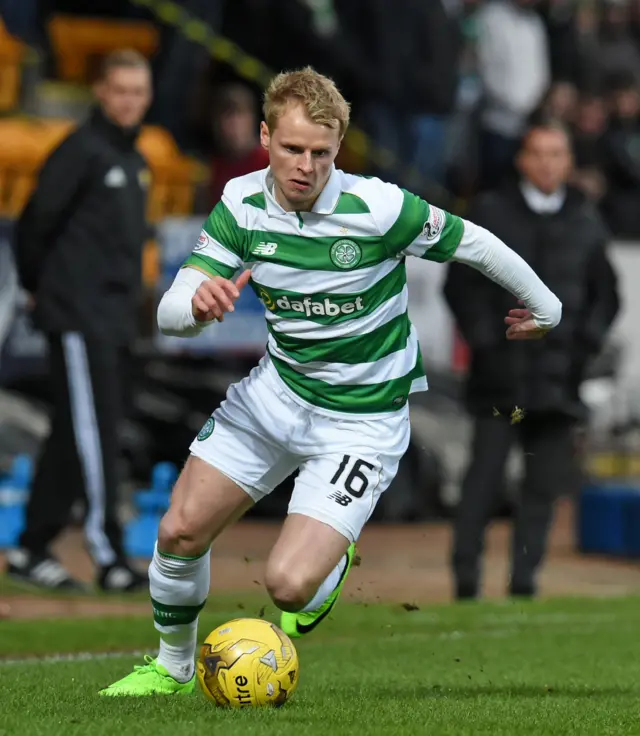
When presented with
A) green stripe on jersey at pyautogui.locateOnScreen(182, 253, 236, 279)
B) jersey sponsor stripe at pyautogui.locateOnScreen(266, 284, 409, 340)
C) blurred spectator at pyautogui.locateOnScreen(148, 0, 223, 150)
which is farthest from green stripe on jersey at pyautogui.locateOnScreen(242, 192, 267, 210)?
blurred spectator at pyautogui.locateOnScreen(148, 0, 223, 150)

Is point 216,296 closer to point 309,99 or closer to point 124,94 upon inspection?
point 309,99

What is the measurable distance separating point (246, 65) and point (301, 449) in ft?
38.0

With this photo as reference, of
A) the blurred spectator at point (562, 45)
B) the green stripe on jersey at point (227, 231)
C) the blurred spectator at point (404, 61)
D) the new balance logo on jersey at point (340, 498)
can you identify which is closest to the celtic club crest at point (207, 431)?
the new balance logo on jersey at point (340, 498)

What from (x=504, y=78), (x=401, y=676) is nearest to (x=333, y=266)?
(x=401, y=676)

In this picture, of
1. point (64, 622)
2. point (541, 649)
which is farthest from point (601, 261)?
point (64, 622)

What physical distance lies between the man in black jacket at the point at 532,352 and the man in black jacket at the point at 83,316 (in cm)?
207

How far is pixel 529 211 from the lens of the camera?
1103 cm

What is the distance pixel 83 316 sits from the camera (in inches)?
432

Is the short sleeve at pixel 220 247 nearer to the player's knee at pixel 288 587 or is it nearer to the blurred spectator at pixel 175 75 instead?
the player's knee at pixel 288 587

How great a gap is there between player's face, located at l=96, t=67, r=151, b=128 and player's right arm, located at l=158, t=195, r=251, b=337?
4502 millimetres

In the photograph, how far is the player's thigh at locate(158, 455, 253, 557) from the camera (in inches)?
259

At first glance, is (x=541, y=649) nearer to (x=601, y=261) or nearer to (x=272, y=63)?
(x=601, y=261)

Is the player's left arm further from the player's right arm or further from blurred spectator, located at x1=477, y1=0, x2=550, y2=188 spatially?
blurred spectator, located at x1=477, y1=0, x2=550, y2=188

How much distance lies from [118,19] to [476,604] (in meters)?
9.18
